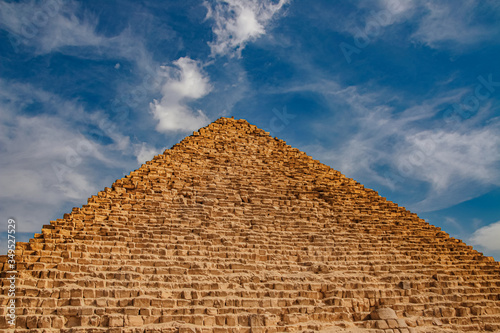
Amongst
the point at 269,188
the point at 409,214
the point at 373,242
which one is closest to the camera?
the point at 373,242

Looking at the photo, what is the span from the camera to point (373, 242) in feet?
43.4

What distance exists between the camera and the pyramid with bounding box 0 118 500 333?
872 cm

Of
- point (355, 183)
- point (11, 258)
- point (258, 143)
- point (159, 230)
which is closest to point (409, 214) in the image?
point (355, 183)

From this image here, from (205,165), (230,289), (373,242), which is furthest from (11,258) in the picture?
(373,242)

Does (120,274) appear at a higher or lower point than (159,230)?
lower

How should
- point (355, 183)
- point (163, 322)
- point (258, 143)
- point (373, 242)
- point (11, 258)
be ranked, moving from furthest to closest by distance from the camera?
point (258, 143)
point (355, 183)
point (373, 242)
point (11, 258)
point (163, 322)

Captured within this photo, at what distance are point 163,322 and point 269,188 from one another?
7.90 metres

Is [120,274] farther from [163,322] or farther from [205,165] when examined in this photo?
[205,165]

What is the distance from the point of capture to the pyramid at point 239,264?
8.72 meters

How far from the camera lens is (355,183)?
18125 millimetres

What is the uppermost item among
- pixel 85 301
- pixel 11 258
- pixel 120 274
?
pixel 11 258

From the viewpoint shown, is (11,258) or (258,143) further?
(258,143)

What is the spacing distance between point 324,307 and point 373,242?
179 inches

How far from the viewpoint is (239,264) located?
34.7 ft
